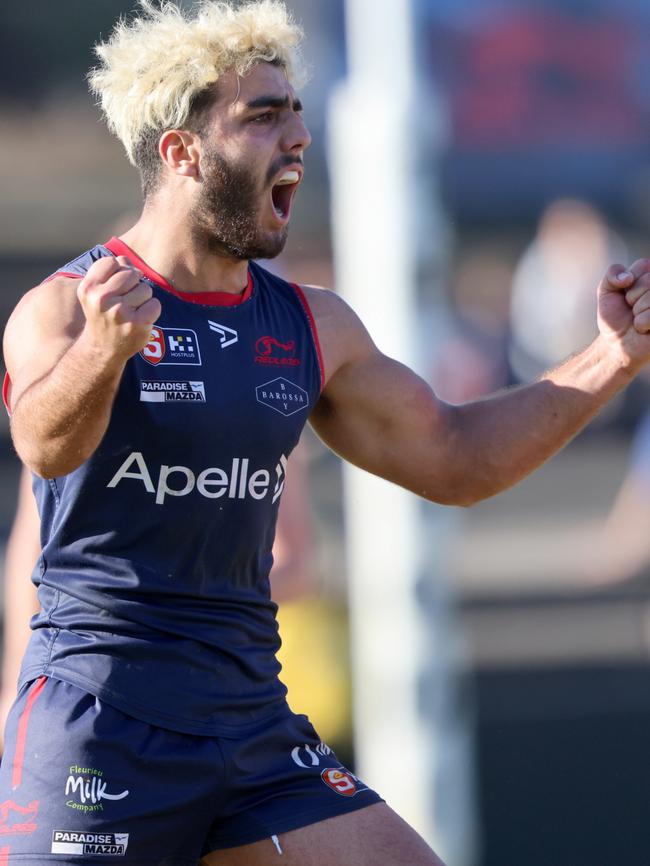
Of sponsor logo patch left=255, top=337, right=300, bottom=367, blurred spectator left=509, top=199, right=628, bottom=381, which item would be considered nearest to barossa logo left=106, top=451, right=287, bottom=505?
sponsor logo patch left=255, top=337, right=300, bottom=367

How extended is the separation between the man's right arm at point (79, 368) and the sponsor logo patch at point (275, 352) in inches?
17.2

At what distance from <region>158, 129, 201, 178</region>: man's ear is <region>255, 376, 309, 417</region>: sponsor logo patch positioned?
0.51 meters

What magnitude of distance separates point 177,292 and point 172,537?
1.74 ft

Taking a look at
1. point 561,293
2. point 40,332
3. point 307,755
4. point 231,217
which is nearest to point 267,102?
point 231,217

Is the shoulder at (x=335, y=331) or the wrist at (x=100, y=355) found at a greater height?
the shoulder at (x=335, y=331)

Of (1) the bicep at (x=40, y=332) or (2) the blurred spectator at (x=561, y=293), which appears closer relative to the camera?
(1) the bicep at (x=40, y=332)

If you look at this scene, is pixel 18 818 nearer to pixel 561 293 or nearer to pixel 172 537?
pixel 172 537

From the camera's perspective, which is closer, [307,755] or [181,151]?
[307,755]

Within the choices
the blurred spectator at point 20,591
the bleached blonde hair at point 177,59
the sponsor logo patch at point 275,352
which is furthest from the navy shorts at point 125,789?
the bleached blonde hair at point 177,59

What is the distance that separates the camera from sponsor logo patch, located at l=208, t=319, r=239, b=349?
3.08 meters

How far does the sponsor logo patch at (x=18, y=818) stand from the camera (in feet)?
9.21

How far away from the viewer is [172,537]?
2.97 metres

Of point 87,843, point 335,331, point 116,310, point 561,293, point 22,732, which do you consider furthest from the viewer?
point 561,293

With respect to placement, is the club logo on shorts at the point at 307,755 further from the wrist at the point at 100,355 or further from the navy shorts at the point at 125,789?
the wrist at the point at 100,355
